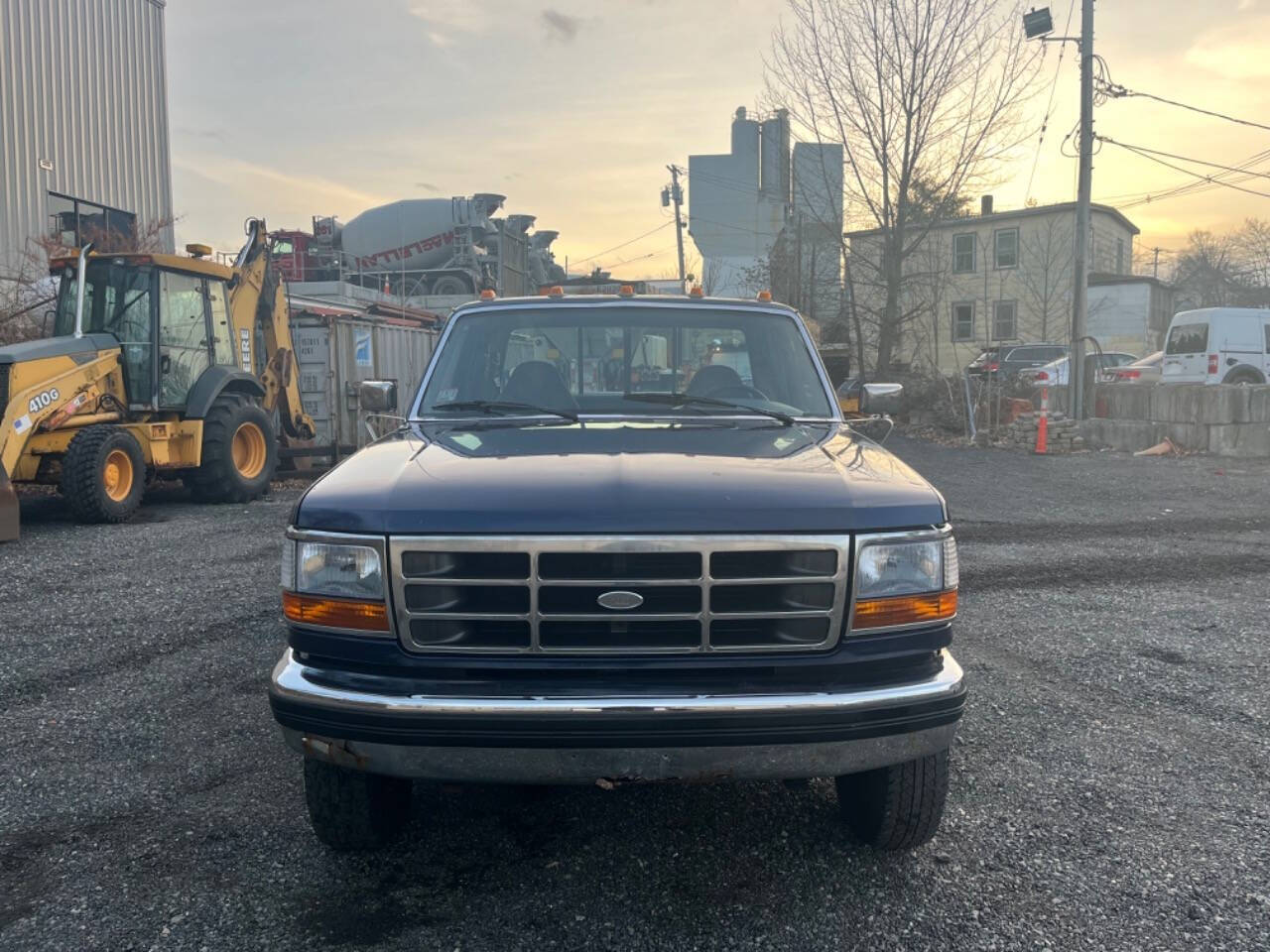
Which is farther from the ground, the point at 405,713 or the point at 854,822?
the point at 405,713

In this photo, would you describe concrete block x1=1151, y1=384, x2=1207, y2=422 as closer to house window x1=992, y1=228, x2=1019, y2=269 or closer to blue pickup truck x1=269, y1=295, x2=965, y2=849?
blue pickup truck x1=269, y1=295, x2=965, y2=849

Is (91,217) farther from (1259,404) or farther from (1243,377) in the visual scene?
(1243,377)

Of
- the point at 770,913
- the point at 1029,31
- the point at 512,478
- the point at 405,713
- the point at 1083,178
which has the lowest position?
the point at 770,913

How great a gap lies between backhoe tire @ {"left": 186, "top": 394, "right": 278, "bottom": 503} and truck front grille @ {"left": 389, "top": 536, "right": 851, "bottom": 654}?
9398 millimetres

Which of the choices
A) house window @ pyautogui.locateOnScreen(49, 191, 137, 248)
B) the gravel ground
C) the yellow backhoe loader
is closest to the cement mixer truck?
house window @ pyautogui.locateOnScreen(49, 191, 137, 248)

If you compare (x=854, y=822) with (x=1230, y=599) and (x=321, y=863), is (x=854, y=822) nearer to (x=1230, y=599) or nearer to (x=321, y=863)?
(x=321, y=863)

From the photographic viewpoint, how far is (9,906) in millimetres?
2826

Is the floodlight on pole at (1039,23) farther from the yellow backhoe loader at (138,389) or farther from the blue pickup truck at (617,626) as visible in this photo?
the blue pickup truck at (617,626)

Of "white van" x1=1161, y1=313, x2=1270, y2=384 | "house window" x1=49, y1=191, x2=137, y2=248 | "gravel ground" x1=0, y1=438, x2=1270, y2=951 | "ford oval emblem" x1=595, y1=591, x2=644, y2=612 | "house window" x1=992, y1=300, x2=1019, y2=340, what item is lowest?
"gravel ground" x1=0, y1=438, x2=1270, y2=951

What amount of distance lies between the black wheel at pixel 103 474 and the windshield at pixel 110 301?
1.21 meters

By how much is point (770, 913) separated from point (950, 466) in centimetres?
1298

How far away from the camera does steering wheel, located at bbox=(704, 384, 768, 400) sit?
3941mm

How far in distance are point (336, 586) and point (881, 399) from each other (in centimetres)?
271

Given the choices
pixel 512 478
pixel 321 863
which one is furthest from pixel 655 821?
pixel 512 478
